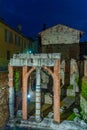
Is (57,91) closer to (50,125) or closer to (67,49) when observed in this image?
(50,125)

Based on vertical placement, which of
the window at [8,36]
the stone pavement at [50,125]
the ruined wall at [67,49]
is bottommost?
the stone pavement at [50,125]

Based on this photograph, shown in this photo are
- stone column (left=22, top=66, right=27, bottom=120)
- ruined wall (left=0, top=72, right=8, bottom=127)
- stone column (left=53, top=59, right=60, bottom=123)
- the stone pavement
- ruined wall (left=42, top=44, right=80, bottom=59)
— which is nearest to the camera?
the stone pavement

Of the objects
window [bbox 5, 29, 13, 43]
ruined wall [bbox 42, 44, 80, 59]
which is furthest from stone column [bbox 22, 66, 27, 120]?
ruined wall [bbox 42, 44, 80, 59]

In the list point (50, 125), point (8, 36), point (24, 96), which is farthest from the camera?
point (8, 36)

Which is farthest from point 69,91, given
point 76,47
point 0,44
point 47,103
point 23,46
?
point 23,46

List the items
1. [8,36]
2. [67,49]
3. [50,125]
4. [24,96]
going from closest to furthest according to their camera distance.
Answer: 1. [50,125]
2. [24,96]
3. [8,36]
4. [67,49]

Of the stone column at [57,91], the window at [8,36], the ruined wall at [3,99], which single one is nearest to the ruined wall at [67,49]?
the window at [8,36]

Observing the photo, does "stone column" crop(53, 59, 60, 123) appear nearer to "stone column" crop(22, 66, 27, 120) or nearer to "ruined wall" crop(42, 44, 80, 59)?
"stone column" crop(22, 66, 27, 120)

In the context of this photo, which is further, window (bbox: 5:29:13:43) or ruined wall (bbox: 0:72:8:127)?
window (bbox: 5:29:13:43)

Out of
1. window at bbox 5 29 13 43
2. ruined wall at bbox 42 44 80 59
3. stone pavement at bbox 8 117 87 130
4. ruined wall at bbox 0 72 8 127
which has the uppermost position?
window at bbox 5 29 13 43

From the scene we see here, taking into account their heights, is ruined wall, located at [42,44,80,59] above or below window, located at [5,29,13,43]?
below

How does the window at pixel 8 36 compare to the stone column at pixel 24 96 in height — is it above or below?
above

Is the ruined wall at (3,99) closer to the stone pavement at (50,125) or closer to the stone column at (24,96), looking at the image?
the stone pavement at (50,125)

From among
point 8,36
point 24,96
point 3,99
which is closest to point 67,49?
point 8,36
